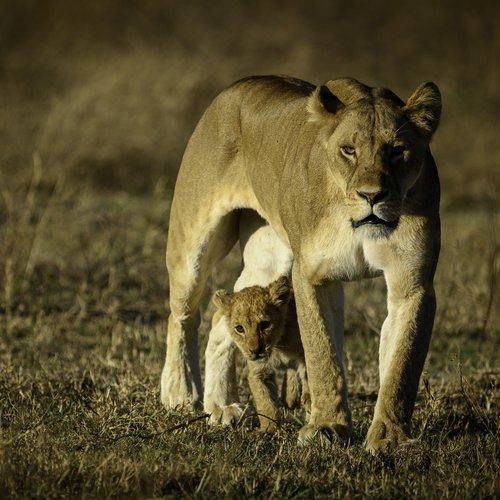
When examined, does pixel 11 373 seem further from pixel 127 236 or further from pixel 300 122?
pixel 127 236

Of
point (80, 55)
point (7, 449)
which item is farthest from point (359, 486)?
point (80, 55)

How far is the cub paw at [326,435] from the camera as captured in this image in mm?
5301

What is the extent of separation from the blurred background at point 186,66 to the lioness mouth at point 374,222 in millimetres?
6182

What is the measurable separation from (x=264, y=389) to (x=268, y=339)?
260mm

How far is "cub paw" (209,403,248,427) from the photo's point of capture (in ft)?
20.2

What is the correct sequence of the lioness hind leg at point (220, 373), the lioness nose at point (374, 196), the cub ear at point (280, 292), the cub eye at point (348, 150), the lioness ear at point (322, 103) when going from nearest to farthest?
the lioness nose at point (374, 196) → the cub eye at point (348, 150) → the lioness ear at point (322, 103) → the cub ear at point (280, 292) → the lioness hind leg at point (220, 373)

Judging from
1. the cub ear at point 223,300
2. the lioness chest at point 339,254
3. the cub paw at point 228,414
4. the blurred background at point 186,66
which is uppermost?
the blurred background at point 186,66

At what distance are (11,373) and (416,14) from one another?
20.2 metres

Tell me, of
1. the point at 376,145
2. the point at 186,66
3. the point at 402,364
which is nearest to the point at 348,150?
the point at 376,145

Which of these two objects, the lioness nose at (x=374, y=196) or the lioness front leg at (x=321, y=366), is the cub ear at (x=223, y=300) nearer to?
the lioness front leg at (x=321, y=366)

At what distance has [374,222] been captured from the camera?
515cm

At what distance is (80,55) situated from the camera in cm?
1919

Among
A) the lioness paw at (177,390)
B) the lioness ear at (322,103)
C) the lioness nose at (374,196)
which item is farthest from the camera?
the lioness paw at (177,390)

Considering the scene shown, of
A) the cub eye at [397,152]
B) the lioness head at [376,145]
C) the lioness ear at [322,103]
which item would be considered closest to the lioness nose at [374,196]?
the lioness head at [376,145]
